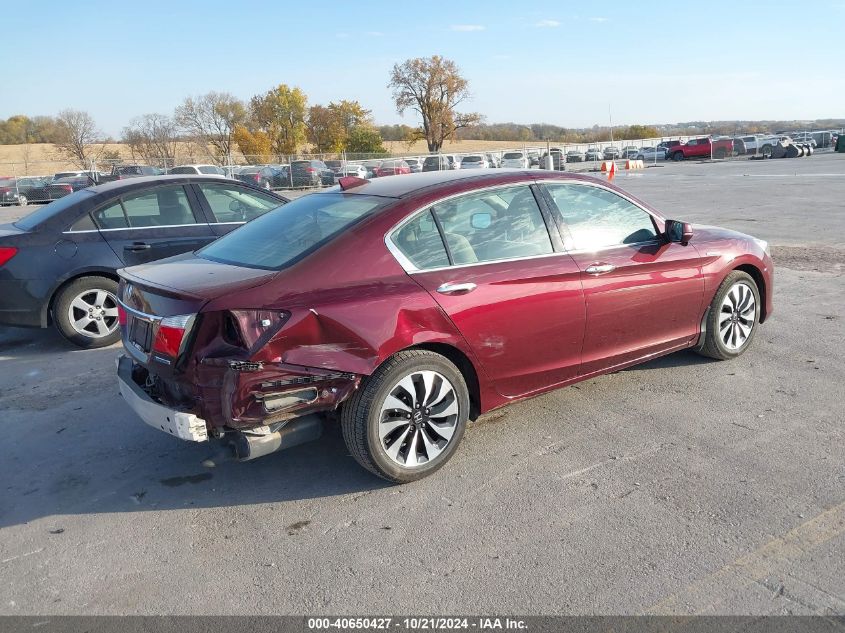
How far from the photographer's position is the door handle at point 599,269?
4.52m

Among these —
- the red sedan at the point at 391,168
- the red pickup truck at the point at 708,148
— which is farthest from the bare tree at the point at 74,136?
the red pickup truck at the point at 708,148

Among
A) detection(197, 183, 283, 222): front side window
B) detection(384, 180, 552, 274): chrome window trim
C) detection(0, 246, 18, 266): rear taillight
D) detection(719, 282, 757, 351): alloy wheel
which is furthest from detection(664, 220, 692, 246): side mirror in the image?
detection(0, 246, 18, 266): rear taillight

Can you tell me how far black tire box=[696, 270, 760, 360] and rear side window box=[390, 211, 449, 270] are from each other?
2.43 meters

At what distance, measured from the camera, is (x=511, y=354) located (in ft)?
13.8

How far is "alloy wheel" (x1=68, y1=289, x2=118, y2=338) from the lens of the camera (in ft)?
22.3

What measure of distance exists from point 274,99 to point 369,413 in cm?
8085

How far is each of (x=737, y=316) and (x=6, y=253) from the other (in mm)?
6393

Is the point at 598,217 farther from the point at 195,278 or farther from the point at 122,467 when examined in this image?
the point at 122,467

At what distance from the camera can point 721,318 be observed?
544cm

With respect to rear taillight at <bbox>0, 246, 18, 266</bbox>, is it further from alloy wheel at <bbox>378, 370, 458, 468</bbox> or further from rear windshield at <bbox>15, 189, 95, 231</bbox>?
alloy wheel at <bbox>378, 370, 458, 468</bbox>

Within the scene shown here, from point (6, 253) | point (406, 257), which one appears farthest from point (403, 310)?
point (6, 253)

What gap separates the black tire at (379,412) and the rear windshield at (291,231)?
30.5 inches

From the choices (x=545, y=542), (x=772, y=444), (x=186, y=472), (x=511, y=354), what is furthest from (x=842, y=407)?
(x=186, y=472)

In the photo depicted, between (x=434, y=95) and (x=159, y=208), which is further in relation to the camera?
(x=434, y=95)
